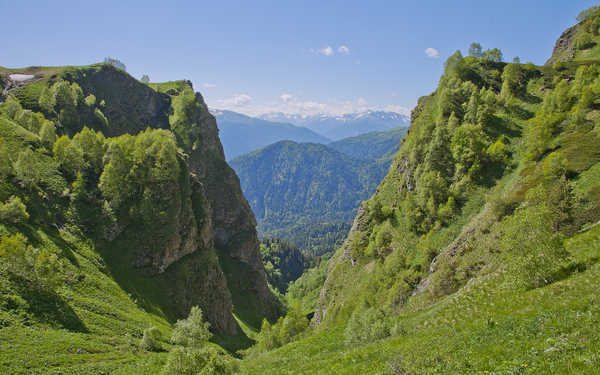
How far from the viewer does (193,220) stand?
89.0 meters

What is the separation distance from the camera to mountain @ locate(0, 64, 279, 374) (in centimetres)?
3994

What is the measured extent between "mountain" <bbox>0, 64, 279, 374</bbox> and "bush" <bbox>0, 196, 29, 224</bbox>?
0.62ft

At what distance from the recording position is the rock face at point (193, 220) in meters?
76.1

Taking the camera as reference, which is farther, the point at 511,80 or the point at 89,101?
the point at 89,101

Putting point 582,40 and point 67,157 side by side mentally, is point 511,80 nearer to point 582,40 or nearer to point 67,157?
point 582,40

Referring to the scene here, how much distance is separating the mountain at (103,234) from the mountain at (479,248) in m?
25.2

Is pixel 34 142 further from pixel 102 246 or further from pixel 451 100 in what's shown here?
pixel 451 100

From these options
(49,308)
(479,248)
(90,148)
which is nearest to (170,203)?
(90,148)

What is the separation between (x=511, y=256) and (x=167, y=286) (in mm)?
75195

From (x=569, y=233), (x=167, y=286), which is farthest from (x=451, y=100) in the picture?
(x=167, y=286)

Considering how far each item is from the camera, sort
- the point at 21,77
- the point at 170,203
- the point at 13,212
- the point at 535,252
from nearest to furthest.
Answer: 1. the point at 535,252
2. the point at 13,212
3. the point at 170,203
4. the point at 21,77

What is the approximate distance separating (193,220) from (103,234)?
25.2m

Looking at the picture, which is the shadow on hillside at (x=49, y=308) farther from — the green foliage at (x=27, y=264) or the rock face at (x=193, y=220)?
the rock face at (x=193, y=220)

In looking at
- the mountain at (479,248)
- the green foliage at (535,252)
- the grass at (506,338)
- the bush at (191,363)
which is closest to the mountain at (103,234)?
the bush at (191,363)
